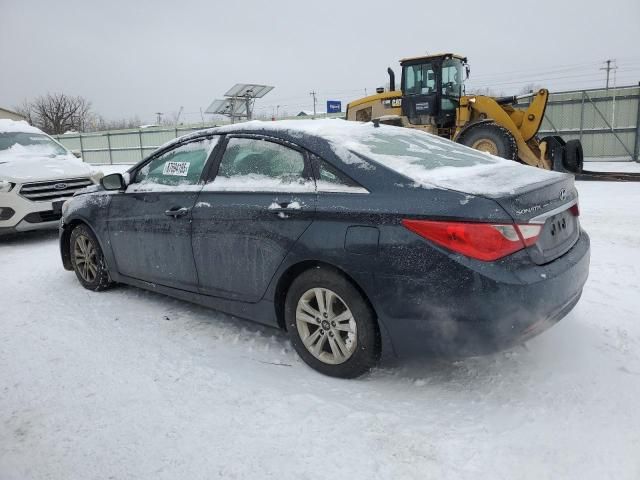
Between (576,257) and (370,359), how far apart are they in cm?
129

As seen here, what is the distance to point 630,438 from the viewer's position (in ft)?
7.49

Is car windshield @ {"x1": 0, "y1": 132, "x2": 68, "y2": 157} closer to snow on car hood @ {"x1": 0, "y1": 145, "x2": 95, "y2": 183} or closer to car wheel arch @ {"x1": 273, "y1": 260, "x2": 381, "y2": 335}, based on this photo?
snow on car hood @ {"x1": 0, "y1": 145, "x2": 95, "y2": 183}

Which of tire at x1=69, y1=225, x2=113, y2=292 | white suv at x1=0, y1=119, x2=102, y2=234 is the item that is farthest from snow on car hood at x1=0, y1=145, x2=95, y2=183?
tire at x1=69, y1=225, x2=113, y2=292

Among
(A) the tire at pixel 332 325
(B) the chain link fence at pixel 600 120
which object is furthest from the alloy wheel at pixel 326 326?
(B) the chain link fence at pixel 600 120

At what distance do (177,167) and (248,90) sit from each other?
76.0 ft

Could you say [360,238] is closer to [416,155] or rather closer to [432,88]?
[416,155]

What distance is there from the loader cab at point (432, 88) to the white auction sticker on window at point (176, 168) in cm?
889

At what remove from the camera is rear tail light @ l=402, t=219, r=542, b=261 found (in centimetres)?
236

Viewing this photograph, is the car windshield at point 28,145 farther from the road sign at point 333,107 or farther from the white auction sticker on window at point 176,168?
the road sign at point 333,107

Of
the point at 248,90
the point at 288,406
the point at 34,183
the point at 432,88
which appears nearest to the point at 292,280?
the point at 288,406

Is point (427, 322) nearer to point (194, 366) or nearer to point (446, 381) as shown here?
point (446, 381)

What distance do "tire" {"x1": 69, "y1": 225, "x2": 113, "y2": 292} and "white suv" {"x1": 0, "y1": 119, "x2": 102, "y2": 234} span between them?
7.65ft

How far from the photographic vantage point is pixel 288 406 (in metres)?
2.64

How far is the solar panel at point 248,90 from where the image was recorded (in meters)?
25.4
